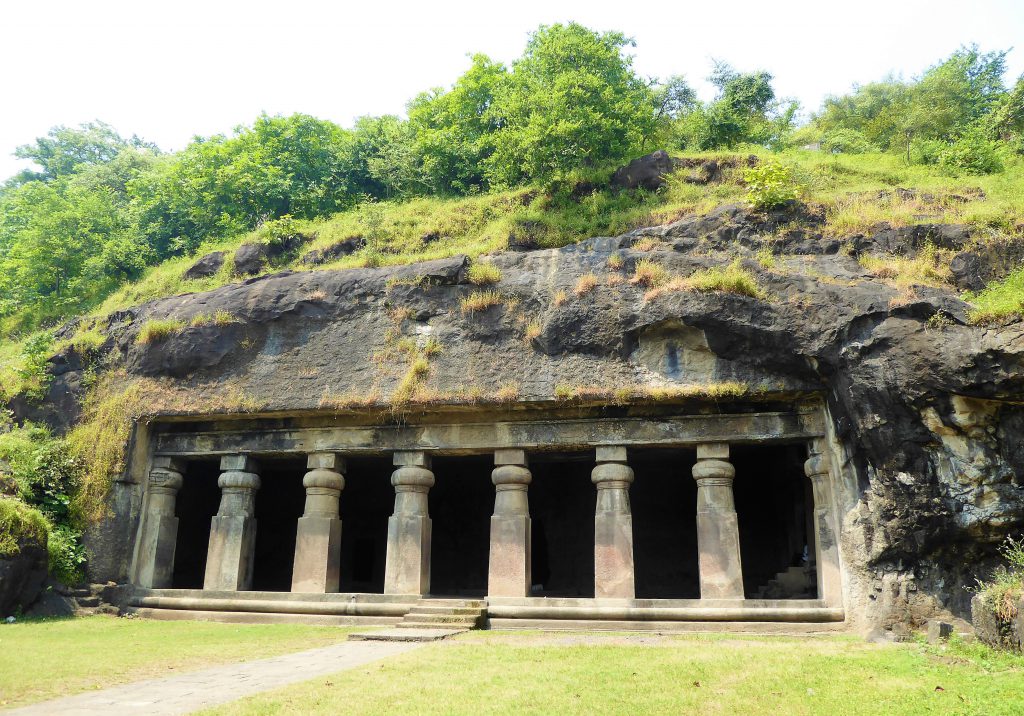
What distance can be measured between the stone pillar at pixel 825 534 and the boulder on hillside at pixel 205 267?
1334 centimetres

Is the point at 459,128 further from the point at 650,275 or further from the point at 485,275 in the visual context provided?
the point at 650,275

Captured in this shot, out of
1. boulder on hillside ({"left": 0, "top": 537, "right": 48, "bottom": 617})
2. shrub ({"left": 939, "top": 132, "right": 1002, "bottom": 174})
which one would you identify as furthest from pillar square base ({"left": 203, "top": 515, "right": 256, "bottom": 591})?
shrub ({"left": 939, "top": 132, "right": 1002, "bottom": 174})

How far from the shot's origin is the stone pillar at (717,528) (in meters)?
11.8

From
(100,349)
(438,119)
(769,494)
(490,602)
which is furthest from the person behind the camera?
(438,119)

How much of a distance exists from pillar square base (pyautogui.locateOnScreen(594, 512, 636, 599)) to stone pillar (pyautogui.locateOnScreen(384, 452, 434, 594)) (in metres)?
2.89

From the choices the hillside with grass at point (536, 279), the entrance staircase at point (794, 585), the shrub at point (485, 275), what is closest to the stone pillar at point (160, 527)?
the hillside with grass at point (536, 279)

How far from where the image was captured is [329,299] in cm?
1396

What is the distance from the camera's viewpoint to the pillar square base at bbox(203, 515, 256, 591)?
13633 millimetres

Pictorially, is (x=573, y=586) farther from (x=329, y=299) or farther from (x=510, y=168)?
(x=510, y=168)

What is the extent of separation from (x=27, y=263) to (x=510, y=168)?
15019 mm

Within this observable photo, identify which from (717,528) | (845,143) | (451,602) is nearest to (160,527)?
(451,602)

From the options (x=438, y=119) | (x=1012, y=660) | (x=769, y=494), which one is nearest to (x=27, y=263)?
(x=438, y=119)

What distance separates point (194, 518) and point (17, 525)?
177 inches

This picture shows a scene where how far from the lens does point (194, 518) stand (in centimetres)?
1666
